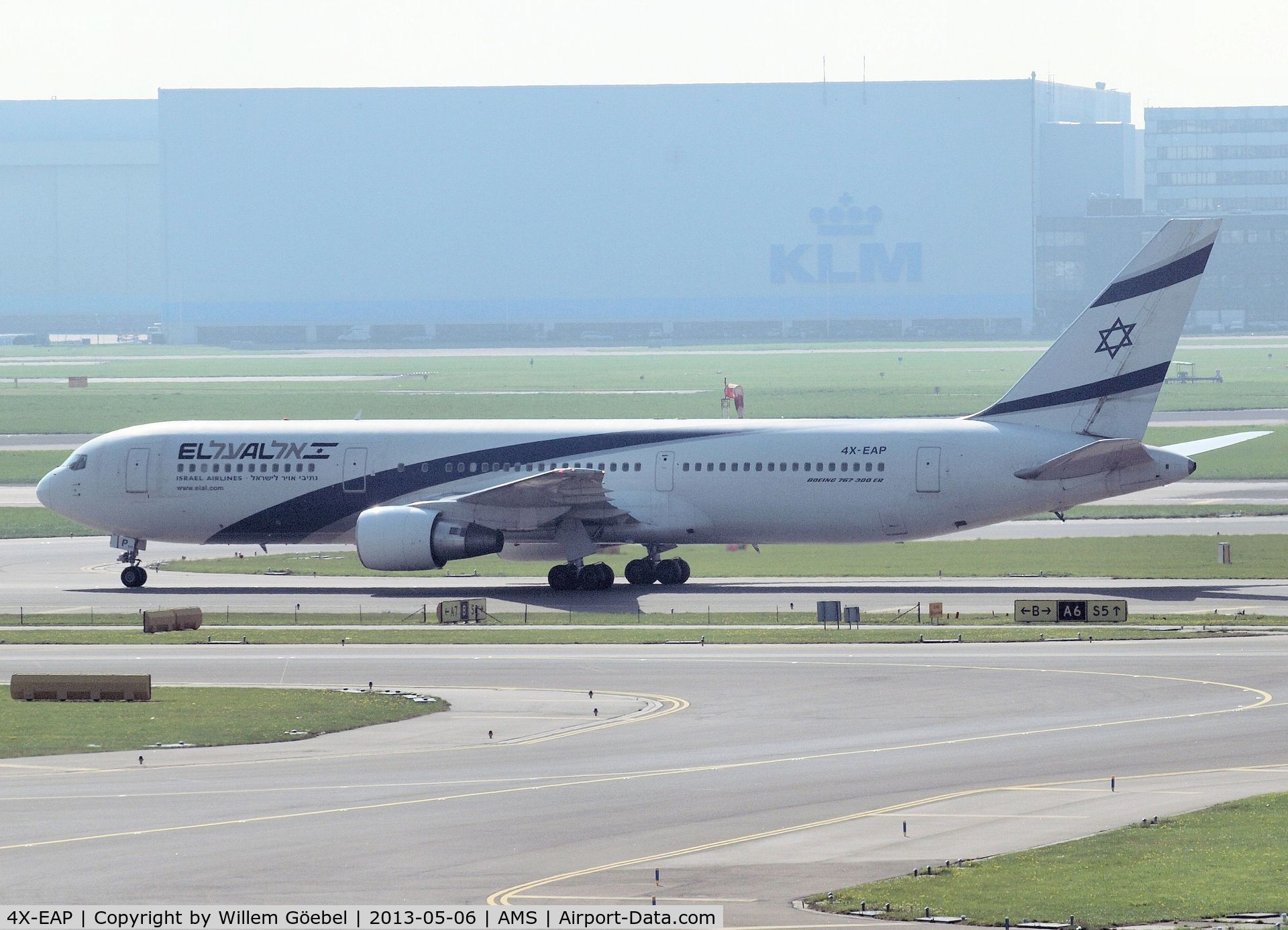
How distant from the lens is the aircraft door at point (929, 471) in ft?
153

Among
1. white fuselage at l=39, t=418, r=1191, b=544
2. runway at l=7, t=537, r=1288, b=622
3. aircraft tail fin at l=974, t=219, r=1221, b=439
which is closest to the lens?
runway at l=7, t=537, r=1288, b=622

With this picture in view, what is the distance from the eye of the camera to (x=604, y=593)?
4791 centimetres

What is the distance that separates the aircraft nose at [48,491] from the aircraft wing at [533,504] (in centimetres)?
1180

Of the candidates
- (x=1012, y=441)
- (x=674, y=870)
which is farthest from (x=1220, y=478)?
(x=674, y=870)

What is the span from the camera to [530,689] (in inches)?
1254

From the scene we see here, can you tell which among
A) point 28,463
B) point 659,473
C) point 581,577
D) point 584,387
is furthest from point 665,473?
point 584,387

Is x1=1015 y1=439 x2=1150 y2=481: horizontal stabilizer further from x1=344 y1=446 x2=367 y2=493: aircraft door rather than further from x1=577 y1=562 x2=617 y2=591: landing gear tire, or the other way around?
x1=344 y1=446 x2=367 y2=493: aircraft door

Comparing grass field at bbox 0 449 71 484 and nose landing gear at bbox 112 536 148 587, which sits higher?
grass field at bbox 0 449 71 484

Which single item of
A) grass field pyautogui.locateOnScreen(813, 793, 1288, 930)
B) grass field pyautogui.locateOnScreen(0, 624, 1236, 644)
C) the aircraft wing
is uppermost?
the aircraft wing

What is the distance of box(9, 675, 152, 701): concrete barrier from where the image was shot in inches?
1226

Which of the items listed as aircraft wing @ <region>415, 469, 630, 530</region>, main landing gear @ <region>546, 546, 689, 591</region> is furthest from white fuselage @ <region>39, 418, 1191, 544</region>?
main landing gear @ <region>546, 546, 689, 591</region>

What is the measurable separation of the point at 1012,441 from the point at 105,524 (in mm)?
25940

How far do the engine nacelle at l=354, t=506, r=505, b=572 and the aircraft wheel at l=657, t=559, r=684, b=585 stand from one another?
16.9 ft

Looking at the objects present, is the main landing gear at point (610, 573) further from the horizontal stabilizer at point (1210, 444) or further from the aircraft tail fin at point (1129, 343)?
the horizontal stabilizer at point (1210, 444)
